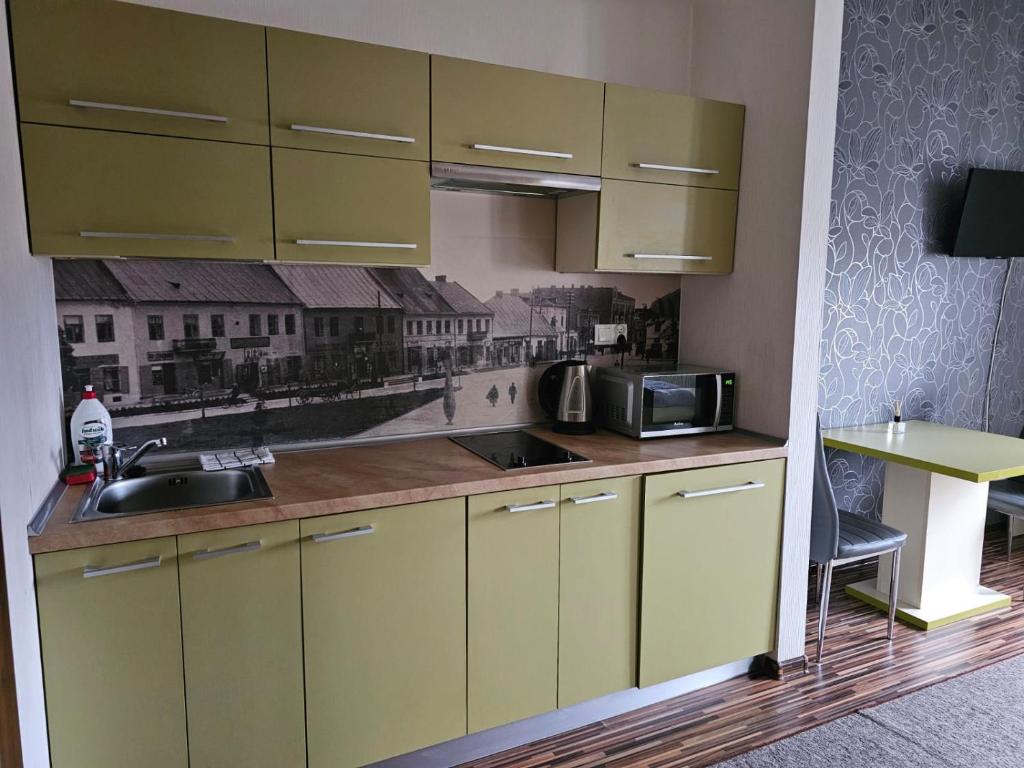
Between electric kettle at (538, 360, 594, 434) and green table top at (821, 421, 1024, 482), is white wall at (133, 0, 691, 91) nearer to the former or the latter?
electric kettle at (538, 360, 594, 434)

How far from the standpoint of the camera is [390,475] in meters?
2.07

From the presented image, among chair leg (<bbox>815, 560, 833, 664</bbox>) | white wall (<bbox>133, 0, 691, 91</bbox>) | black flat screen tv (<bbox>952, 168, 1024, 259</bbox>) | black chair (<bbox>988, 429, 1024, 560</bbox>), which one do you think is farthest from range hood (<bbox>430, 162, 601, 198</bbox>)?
black chair (<bbox>988, 429, 1024, 560</bbox>)

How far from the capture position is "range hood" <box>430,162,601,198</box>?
85.7 inches

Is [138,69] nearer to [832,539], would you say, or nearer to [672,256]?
[672,256]

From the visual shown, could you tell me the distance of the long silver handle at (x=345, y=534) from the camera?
1828 millimetres

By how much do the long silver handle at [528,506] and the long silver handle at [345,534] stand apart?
41cm

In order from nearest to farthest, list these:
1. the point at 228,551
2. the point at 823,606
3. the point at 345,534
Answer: the point at 228,551 → the point at 345,534 → the point at 823,606

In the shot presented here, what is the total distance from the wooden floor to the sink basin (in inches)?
44.7

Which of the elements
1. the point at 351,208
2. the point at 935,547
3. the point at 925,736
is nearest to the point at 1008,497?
the point at 935,547

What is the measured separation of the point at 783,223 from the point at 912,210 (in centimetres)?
158

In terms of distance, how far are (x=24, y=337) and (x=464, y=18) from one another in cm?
175

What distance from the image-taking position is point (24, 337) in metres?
1.65

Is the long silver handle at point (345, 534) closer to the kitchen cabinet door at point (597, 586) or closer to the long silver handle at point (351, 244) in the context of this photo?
the kitchen cabinet door at point (597, 586)

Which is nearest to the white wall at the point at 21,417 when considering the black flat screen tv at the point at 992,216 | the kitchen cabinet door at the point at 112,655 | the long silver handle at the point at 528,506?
the kitchen cabinet door at the point at 112,655
